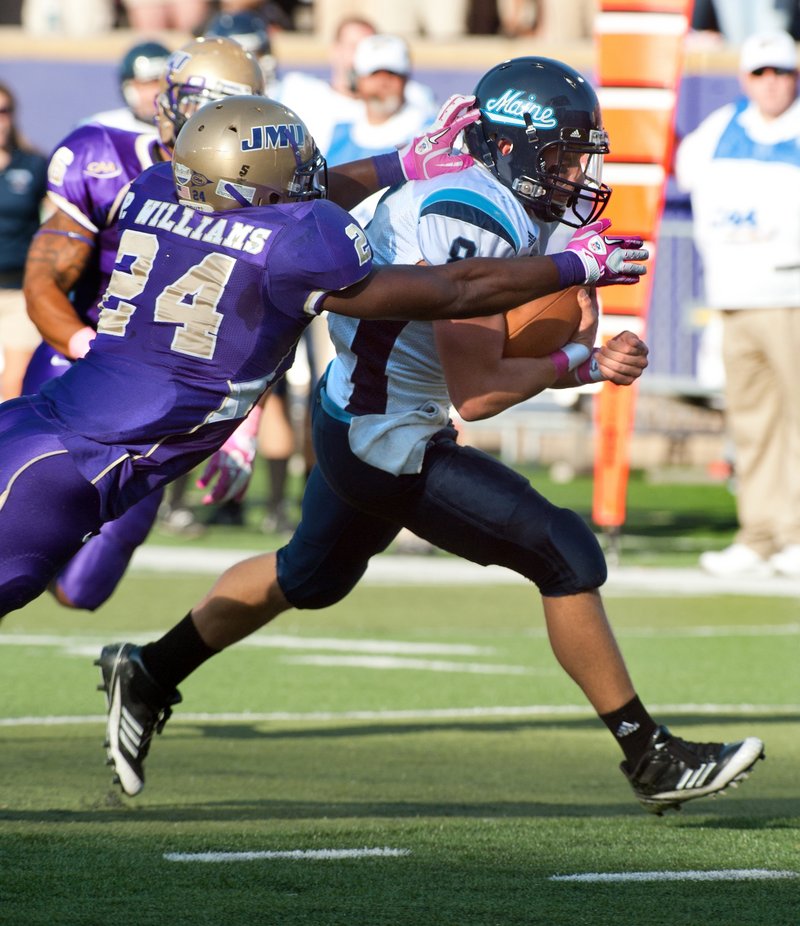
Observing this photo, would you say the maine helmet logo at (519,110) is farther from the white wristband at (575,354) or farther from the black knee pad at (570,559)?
the black knee pad at (570,559)

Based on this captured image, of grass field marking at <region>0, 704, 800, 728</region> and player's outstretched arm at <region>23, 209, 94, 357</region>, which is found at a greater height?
player's outstretched arm at <region>23, 209, 94, 357</region>

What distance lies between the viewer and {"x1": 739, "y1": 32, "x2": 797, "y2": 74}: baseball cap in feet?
30.6

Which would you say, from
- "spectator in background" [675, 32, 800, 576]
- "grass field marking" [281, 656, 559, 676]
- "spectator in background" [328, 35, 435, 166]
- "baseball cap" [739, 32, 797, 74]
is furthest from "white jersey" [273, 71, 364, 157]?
"grass field marking" [281, 656, 559, 676]

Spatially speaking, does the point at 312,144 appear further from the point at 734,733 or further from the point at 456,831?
the point at 734,733

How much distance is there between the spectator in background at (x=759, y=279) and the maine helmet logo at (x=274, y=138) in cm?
574

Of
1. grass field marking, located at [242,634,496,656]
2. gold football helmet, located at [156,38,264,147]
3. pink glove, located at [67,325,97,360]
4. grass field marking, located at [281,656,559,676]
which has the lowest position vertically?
grass field marking, located at [242,634,496,656]

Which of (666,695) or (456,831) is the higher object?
(456,831)

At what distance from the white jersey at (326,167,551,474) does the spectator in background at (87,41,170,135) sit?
2.59 meters

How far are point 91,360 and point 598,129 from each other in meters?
1.37

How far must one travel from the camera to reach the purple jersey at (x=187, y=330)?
3939mm

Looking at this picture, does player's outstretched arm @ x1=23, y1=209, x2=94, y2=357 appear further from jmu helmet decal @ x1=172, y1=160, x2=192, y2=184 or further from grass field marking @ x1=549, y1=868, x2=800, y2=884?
grass field marking @ x1=549, y1=868, x2=800, y2=884

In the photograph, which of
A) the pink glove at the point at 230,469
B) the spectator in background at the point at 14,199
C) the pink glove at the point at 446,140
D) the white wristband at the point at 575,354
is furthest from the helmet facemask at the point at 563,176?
the spectator in background at the point at 14,199

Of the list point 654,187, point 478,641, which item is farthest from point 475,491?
point 654,187

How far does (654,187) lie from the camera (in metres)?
9.48
